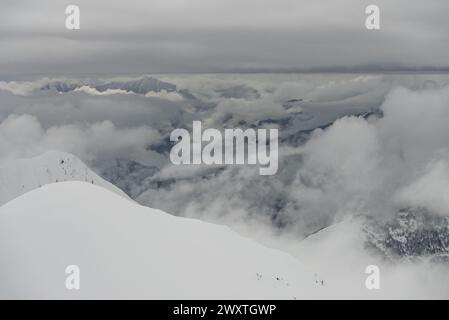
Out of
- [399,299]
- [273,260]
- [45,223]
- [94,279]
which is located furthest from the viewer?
[273,260]

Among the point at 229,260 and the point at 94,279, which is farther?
the point at 229,260

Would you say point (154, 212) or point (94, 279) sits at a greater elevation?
point (154, 212)

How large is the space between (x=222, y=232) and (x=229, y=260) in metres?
4.08

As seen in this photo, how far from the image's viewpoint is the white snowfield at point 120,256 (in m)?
31.8

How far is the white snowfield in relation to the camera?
31828mm

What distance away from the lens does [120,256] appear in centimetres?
A: 3366

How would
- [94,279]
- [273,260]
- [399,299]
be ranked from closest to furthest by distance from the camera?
1. [399,299]
2. [94,279]
3. [273,260]
